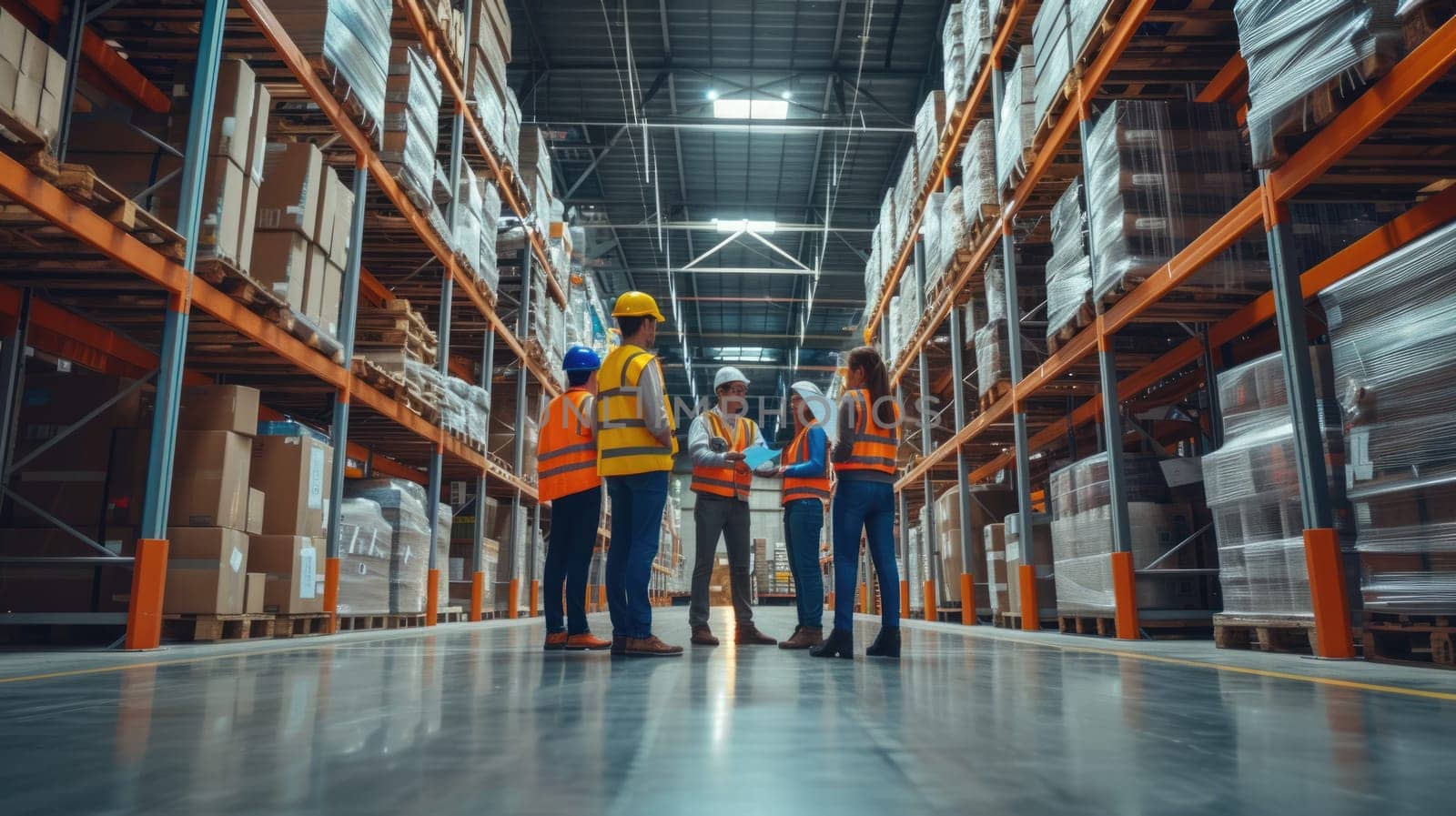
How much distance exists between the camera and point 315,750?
175 cm

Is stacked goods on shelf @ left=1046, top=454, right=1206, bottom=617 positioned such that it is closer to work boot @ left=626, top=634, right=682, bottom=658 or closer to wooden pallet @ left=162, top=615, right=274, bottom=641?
work boot @ left=626, top=634, right=682, bottom=658

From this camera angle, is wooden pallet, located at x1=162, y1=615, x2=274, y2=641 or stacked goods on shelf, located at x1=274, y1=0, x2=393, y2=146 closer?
wooden pallet, located at x1=162, y1=615, x2=274, y2=641

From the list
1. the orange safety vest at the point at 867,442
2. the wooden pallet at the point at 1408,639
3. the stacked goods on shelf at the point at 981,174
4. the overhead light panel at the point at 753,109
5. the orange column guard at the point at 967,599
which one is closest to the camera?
the wooden pallet at the point at 1408,639

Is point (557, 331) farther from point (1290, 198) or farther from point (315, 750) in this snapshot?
point (315, 750)

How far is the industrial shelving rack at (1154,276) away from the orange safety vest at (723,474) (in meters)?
2.83

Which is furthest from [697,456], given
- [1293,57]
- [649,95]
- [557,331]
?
[649,95]

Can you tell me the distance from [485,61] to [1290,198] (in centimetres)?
864

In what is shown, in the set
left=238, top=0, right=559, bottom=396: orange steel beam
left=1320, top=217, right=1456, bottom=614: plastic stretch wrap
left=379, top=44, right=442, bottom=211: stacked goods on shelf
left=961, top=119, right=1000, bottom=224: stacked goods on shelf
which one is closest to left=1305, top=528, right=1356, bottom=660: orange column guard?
left=1320, top=217, right=1456, bottom=614: plastic stretch wrap

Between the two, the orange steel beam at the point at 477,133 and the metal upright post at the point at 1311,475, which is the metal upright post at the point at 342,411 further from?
the metal upright post at the point at 1311,475

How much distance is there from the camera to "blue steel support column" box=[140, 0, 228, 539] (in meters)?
4.94

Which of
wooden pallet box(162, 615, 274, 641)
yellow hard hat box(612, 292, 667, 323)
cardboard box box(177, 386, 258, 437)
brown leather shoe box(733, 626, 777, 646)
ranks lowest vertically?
brown leather shoe box(733, 626, 777, 646)

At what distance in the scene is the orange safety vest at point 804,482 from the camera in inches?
189

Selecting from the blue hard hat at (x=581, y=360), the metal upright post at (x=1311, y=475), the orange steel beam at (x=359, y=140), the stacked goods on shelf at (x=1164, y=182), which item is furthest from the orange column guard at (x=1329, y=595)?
the orange steel beam at (x=359, y=140)

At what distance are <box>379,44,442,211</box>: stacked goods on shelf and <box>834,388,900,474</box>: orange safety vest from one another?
558 centimetres
